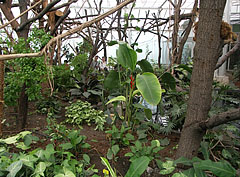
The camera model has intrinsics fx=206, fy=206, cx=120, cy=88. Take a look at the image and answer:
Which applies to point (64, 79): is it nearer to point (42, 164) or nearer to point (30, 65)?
point (30, 65)

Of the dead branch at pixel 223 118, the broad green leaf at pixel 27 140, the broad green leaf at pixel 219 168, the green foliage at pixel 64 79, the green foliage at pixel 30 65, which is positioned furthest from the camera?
the green foliage at pixel 64 79

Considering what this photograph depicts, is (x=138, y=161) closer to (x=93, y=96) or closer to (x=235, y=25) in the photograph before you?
(x=93, y=96)

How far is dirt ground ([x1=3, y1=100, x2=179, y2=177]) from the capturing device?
1950mm

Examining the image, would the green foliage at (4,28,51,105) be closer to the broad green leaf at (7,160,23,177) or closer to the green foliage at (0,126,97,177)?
the green foliage at (0,126,97,177)

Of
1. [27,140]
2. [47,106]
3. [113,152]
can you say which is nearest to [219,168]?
[113,152]

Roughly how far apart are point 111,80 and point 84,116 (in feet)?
2.13

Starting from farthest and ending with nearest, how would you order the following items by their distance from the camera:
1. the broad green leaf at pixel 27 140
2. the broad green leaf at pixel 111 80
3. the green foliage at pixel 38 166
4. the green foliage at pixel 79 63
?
the green foliage at pixel 79 63
the broad green leaf at pixel 111 80
the broad green leaf at pixel 27 140
the green foliage at pixel 38 166

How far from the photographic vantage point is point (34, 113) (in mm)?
2986

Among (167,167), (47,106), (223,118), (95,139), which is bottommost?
(95,139)

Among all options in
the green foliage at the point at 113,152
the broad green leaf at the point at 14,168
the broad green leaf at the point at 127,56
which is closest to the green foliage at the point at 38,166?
the broad green leaf at the point at 14,168

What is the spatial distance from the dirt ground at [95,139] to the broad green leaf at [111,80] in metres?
0.61

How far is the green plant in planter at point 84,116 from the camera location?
2.79 metres

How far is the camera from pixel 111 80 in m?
2.73

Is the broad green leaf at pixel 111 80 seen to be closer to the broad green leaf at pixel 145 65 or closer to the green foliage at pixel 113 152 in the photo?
the broad green leaf at pixel 145 65
